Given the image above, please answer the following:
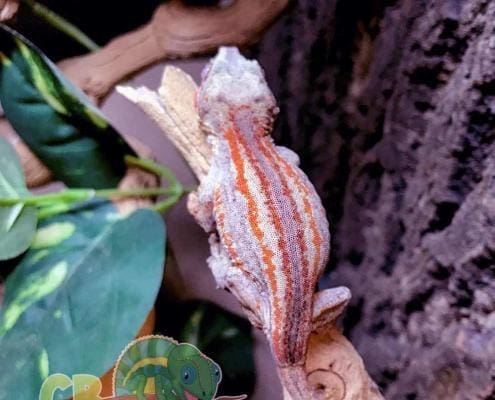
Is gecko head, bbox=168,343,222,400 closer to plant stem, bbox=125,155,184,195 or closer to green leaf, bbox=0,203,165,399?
green leaf, bbox=0,203,165,399

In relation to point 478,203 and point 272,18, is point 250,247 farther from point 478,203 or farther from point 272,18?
point 272,18

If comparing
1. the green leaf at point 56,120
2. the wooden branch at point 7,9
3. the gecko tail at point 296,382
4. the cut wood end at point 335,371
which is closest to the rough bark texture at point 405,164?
the cut wood end at point 335,371

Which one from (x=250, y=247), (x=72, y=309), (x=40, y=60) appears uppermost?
(x=40, y=60)

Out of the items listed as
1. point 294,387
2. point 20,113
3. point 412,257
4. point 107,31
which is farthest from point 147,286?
point 107,31

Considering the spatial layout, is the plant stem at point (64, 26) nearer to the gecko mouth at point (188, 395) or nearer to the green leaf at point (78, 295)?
the green leaf at point (78, 295)

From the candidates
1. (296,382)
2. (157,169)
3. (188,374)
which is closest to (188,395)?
(188,374)
